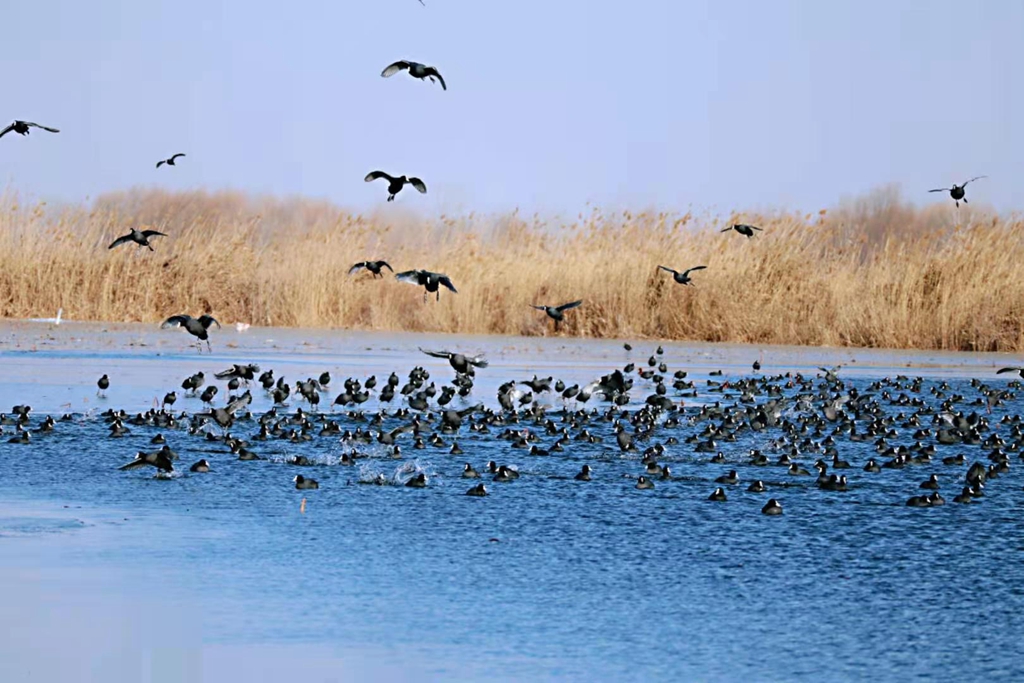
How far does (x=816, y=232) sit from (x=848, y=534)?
18289 mm

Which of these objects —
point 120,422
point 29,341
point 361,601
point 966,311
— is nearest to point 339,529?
point 361,601

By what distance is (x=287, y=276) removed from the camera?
86.4 ft

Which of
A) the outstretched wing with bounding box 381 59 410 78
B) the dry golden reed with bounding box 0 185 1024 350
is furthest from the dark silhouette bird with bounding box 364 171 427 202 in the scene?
the dry golden reed with bounding box 0 185 1024 350

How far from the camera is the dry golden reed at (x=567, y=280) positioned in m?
24.0

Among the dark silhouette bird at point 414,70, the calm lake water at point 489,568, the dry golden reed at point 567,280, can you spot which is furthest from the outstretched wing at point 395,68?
the dry golden reed at point 567,280

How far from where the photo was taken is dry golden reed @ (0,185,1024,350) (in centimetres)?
2400

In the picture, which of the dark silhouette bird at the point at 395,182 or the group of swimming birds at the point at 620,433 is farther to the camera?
the dark silhouette bird at the point at 395,182

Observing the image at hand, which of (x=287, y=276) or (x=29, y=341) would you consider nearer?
(x=29, y=341)

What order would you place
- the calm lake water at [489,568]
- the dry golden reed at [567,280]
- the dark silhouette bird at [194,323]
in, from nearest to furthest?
the calm lake water at [489,568] → the dark silhouette bird at [194,323] → the dry golden reed at [567,280]

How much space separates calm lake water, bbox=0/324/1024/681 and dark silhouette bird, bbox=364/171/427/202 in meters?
3.16

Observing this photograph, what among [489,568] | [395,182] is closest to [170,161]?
[395,182]

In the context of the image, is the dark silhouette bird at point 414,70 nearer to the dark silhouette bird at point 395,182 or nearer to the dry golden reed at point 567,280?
the dark silhouette bird at point 395,182

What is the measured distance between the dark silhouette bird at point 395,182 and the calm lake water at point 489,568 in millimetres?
3157

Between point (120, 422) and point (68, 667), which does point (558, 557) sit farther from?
point (120, 422)
